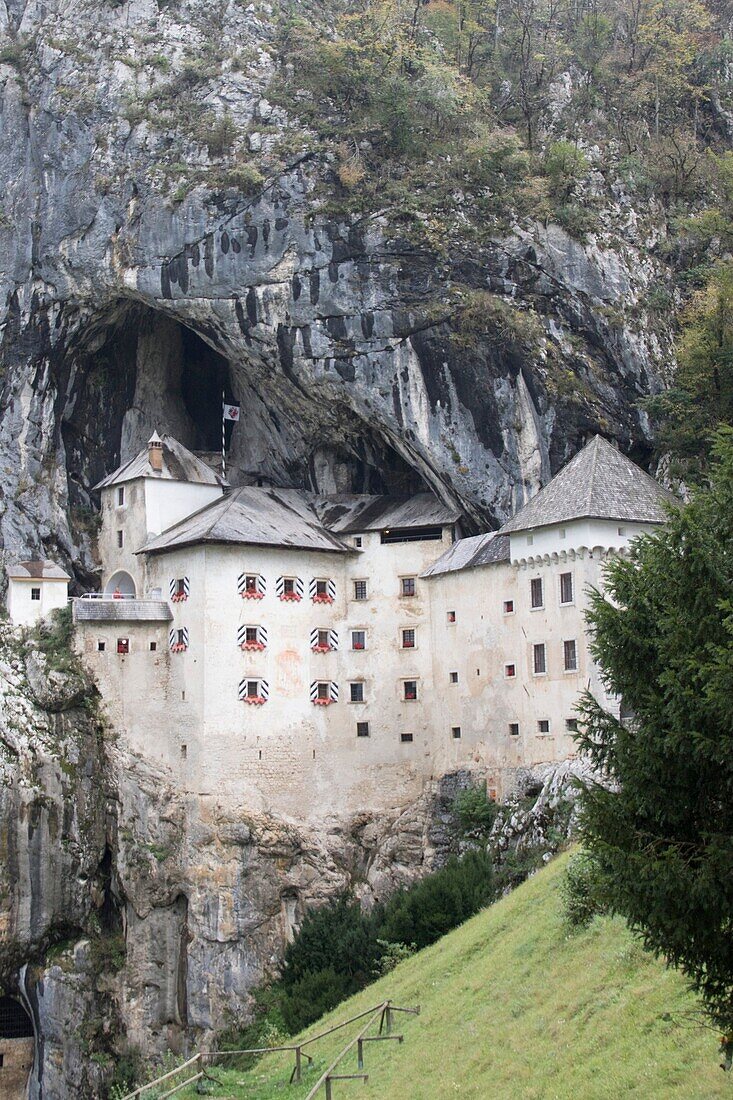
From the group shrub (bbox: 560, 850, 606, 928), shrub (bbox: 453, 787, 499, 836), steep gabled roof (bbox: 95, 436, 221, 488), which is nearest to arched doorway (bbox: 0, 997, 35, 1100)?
shrub (bbox: 453, 787, 499, 836)

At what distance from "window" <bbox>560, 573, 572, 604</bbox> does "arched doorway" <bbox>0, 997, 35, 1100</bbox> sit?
2821 cm

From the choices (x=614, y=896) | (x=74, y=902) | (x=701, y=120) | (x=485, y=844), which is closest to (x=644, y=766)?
(x=614, y=896)

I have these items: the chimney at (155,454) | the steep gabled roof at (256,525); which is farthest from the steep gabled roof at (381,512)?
the chimney at (155,454)

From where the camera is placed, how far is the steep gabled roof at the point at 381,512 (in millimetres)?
60531

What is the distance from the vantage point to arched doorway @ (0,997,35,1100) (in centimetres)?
5912

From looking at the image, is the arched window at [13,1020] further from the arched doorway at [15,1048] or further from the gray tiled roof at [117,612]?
the gray tiled roof at [117,612]

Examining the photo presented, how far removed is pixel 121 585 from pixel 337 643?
34.8 feet

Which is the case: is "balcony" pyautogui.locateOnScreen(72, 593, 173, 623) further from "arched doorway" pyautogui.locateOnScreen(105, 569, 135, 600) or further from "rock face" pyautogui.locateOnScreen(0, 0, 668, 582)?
"rock face" pyautogui.locateOnScreen(0, 0, 668, 582)

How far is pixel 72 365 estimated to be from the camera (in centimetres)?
6612

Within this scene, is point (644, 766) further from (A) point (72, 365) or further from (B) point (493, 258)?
(A) point (72, 365)

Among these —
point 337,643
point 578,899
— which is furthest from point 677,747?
point 337,643

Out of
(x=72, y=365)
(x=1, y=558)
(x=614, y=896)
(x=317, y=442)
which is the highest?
(x=72, y=365)

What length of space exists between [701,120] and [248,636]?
112 ft

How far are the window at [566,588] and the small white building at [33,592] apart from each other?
21730mm
